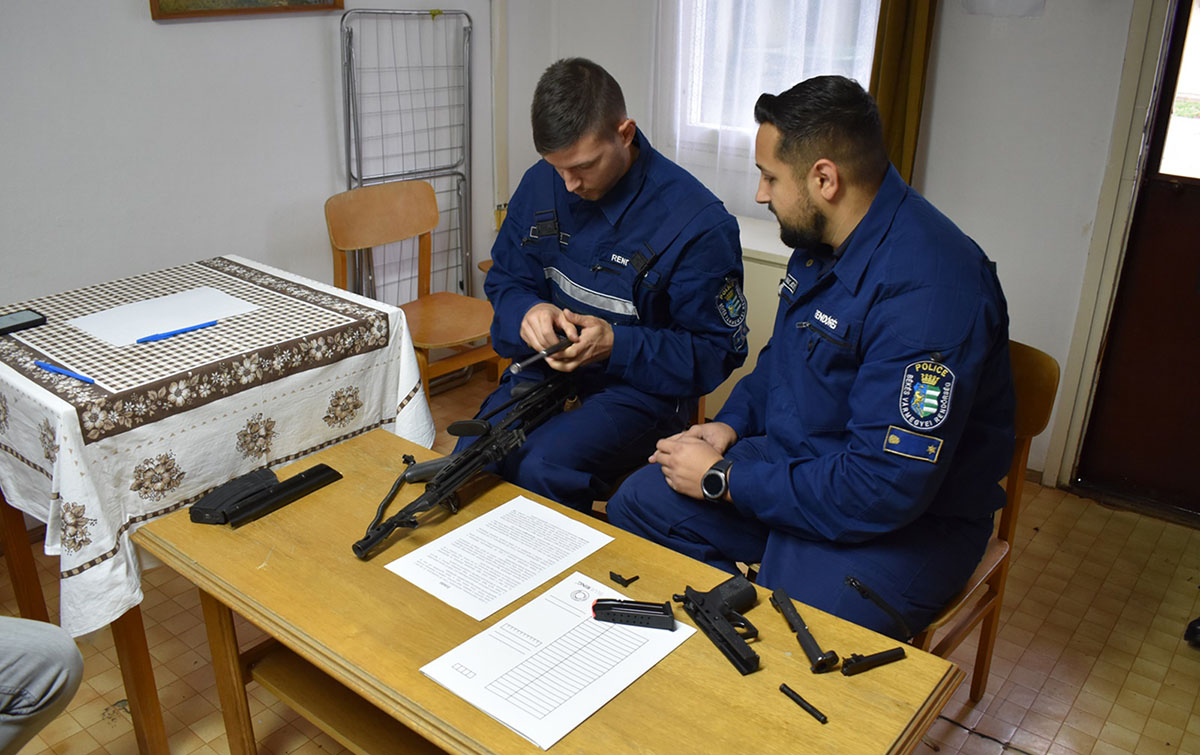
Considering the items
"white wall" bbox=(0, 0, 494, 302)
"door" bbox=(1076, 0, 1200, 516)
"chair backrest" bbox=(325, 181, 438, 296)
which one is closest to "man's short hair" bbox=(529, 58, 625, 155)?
"chair backrest" bbox=(325, 181, 438, 296)

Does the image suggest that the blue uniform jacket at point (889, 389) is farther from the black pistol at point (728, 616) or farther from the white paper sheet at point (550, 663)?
the white paper sheet at point (550, 663)

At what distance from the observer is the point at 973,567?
5.46 feet

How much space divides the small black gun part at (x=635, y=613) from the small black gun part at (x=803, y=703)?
0.18 metres

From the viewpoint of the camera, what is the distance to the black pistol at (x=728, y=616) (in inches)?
48.2

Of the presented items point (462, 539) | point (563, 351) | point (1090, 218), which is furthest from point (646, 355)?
point (1090, 218)

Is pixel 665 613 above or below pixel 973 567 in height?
above

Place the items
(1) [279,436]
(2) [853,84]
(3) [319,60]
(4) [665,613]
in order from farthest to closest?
(3) [319,60]
(1) [279,436]
(2) [853,84]
(4) [665,613]

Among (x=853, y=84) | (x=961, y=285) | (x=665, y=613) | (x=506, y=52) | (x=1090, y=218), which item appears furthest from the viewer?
(x=506, y=52)

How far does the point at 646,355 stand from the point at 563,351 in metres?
0.18

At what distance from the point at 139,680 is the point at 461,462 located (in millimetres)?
782

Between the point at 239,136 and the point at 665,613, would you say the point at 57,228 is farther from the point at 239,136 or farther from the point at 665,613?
the point at 665,613

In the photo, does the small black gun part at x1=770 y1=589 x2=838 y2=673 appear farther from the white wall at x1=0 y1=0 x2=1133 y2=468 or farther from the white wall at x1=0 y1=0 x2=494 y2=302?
the white wall at x1=0 y1=0 x2=494 y2=302

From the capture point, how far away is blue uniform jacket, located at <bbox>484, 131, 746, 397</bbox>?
1.99 metres

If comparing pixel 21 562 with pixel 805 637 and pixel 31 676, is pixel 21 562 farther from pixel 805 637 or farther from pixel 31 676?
pixel 805 637
